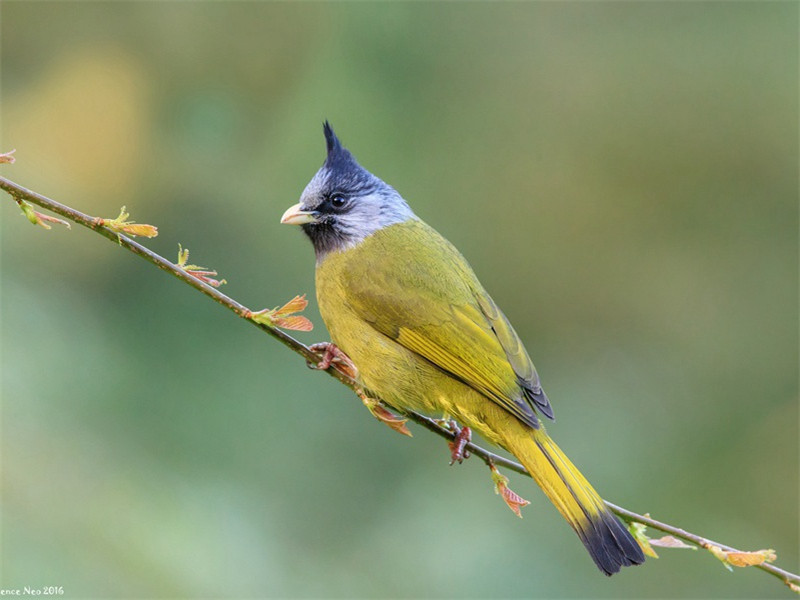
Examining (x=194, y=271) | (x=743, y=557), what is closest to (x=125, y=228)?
(x=194, y=271)

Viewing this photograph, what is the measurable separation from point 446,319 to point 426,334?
94 millimetres

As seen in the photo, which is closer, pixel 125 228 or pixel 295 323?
pixel 125 228

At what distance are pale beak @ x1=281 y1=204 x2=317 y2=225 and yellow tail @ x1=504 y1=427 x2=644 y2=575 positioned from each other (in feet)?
4.11

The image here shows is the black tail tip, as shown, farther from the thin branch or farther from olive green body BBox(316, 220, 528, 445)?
olive green body BBox(316, 220, 528, 445)

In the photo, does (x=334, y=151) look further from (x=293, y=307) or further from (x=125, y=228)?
(x=125, y=228)

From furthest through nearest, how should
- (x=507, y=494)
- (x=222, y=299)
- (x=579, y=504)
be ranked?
(x=579, y=504) < (x=507, y=494) < (x=222, y=299)

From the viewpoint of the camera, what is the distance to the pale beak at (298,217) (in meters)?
3.73

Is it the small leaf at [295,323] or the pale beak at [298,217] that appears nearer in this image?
the small leaf at [295,323]

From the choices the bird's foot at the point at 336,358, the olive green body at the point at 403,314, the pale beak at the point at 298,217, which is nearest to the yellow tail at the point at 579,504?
the olive green body at the point at 403,314

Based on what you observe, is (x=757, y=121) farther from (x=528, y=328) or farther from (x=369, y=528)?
(x=369, y=528)

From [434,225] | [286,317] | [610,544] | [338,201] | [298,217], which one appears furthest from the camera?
[434,225]

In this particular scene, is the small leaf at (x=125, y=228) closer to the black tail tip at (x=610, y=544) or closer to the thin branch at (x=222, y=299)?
the thin branch at (x=222, y=299)

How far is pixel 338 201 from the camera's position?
385 cm

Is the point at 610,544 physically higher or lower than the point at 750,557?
lower
